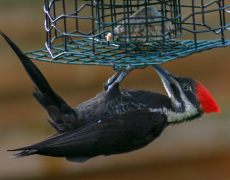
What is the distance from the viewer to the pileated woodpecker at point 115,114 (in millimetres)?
3783

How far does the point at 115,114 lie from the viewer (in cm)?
388

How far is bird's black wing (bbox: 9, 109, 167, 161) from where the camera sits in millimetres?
3736

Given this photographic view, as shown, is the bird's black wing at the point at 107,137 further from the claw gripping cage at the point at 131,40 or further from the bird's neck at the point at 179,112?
the claw gripping cage at the point at 131,40

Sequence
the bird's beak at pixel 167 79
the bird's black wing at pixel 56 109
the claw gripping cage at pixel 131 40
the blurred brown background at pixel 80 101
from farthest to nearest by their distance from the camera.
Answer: the blurred brown background at pixel 80 101 < the bird's beak at pixel 167 79 < the bird's black wing at pixel 56 109 < the claw gripping cage at pixel 131 40

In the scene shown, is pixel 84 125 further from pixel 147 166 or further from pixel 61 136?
pixel 147 166

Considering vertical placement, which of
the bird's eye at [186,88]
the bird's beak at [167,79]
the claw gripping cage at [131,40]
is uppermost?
the claw gripping cage at [131,40]

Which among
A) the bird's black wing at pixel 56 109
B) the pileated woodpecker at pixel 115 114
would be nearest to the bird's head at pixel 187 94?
the pileated woodpecker at pixel 115 114

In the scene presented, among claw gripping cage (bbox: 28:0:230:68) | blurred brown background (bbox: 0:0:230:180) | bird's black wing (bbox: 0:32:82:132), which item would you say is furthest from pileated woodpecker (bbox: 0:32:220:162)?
blurred brown background (bbox: 0:0:230:180)

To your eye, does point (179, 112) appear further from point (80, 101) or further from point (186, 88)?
point (80, 101)

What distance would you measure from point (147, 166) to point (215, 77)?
2.37 ft

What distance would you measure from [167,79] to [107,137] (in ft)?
1.32

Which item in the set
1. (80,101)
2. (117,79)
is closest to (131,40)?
(117,79)

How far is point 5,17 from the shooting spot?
5273 millimetres

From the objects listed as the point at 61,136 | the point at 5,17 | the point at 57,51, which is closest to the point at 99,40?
the point at 57,51
